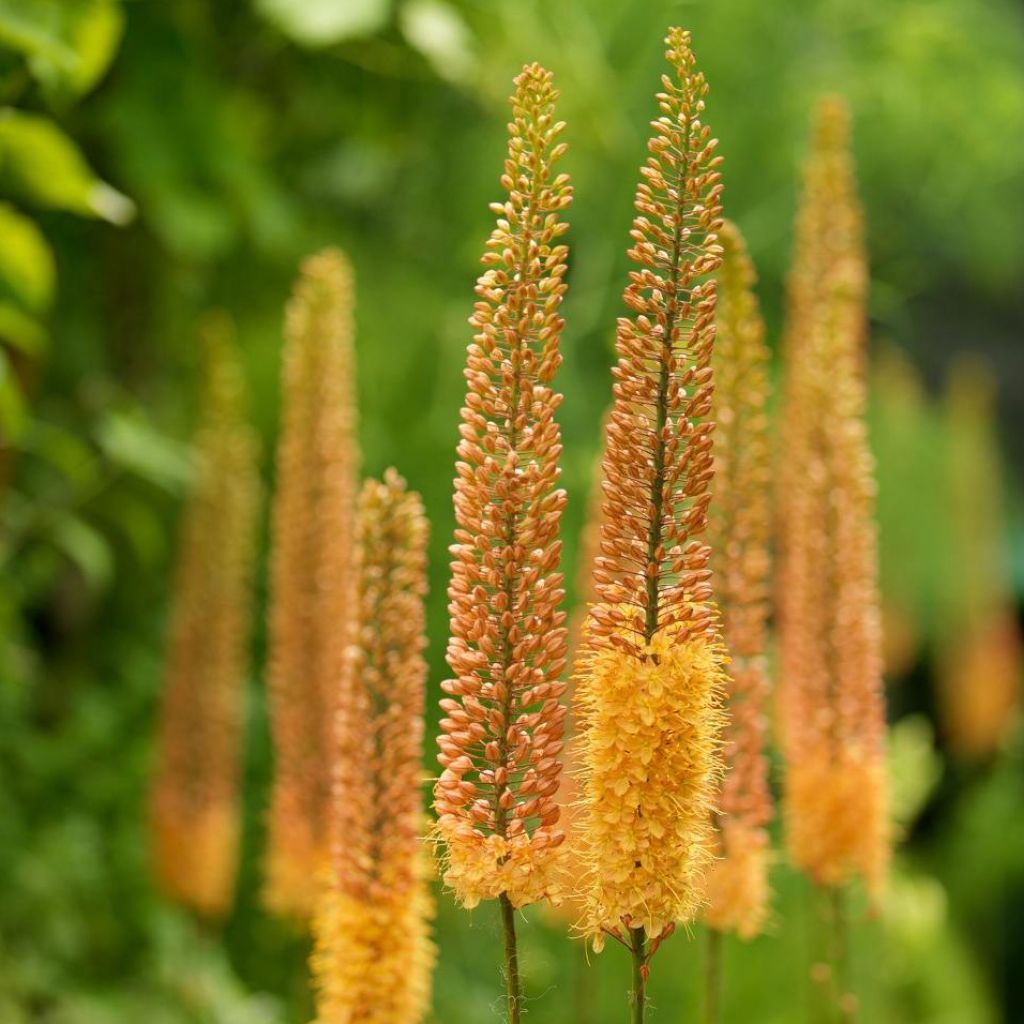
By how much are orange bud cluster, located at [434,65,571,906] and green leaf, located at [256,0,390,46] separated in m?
0.59

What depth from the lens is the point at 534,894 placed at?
37 centimetres

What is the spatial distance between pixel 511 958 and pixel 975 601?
Result: 7.84 ft

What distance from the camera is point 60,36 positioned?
0.76m

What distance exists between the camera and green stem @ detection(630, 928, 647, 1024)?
0.37 m

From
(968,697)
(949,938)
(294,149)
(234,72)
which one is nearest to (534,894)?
(234,72)

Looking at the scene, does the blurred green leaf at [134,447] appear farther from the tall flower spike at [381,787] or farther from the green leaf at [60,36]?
the tall flower spike at [381,787]

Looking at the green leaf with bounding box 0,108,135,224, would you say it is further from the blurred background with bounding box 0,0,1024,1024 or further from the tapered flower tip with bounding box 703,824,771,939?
the tapered flower tip with bounding box 703,824,771,939

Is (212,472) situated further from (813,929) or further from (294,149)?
(294,149)

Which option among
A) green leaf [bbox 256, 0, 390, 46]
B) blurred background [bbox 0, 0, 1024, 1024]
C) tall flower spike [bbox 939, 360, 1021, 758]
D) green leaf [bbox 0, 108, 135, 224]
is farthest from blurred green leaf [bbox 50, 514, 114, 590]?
tall flower spike [bbox 939, 360, 1021, 758]

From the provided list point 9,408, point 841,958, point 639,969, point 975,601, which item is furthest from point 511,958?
point 975,601

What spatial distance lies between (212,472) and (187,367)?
519mm

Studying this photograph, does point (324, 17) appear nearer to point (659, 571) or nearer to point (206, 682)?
point (206, 682)

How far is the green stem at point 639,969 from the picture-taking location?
0.37 meters

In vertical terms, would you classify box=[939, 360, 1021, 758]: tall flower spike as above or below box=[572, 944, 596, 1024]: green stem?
above
